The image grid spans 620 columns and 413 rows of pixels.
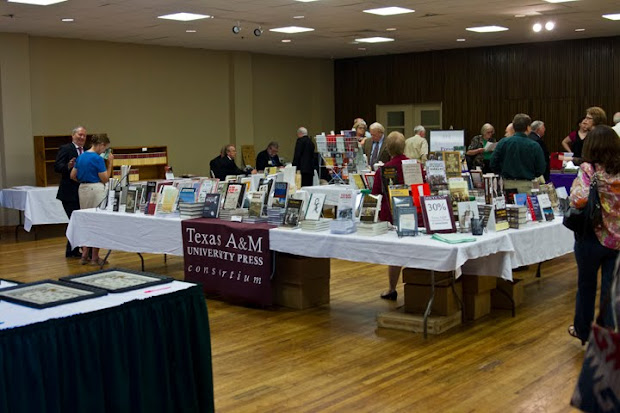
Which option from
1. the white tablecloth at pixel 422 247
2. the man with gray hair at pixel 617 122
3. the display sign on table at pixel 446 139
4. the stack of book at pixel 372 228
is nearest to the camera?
the white tablecloth at pixel 422 247

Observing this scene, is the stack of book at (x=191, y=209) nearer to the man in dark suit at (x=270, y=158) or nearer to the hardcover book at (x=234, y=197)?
the hardcover book at (x=234, y=197)

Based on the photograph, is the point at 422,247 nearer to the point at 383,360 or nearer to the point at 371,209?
the point at 371,209

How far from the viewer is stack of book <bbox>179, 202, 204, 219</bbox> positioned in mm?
7062

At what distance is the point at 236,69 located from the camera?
16.5m

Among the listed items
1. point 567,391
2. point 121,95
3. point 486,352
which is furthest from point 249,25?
point 567,391

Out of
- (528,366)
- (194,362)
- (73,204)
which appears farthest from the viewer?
(73,204)

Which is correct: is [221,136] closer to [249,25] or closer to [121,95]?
[121,95]

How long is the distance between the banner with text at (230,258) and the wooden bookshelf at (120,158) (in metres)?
6.40

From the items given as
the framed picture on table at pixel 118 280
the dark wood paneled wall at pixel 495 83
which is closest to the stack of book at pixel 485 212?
the framed picture on table at pixel 118 280

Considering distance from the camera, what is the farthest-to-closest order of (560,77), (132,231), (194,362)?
(560,77) < (132,231) < (194,362)

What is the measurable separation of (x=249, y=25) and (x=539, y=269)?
21.2ft

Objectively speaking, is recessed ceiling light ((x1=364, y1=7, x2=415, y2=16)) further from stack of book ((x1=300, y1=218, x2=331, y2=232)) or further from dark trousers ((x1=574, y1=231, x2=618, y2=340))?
dark trousers ((x1=574, y1=231, x2=618, y2=340))

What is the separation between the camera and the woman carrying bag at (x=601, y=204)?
4.67 m

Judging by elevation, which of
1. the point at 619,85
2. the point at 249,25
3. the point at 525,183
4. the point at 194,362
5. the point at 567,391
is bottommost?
the point at 567,391
